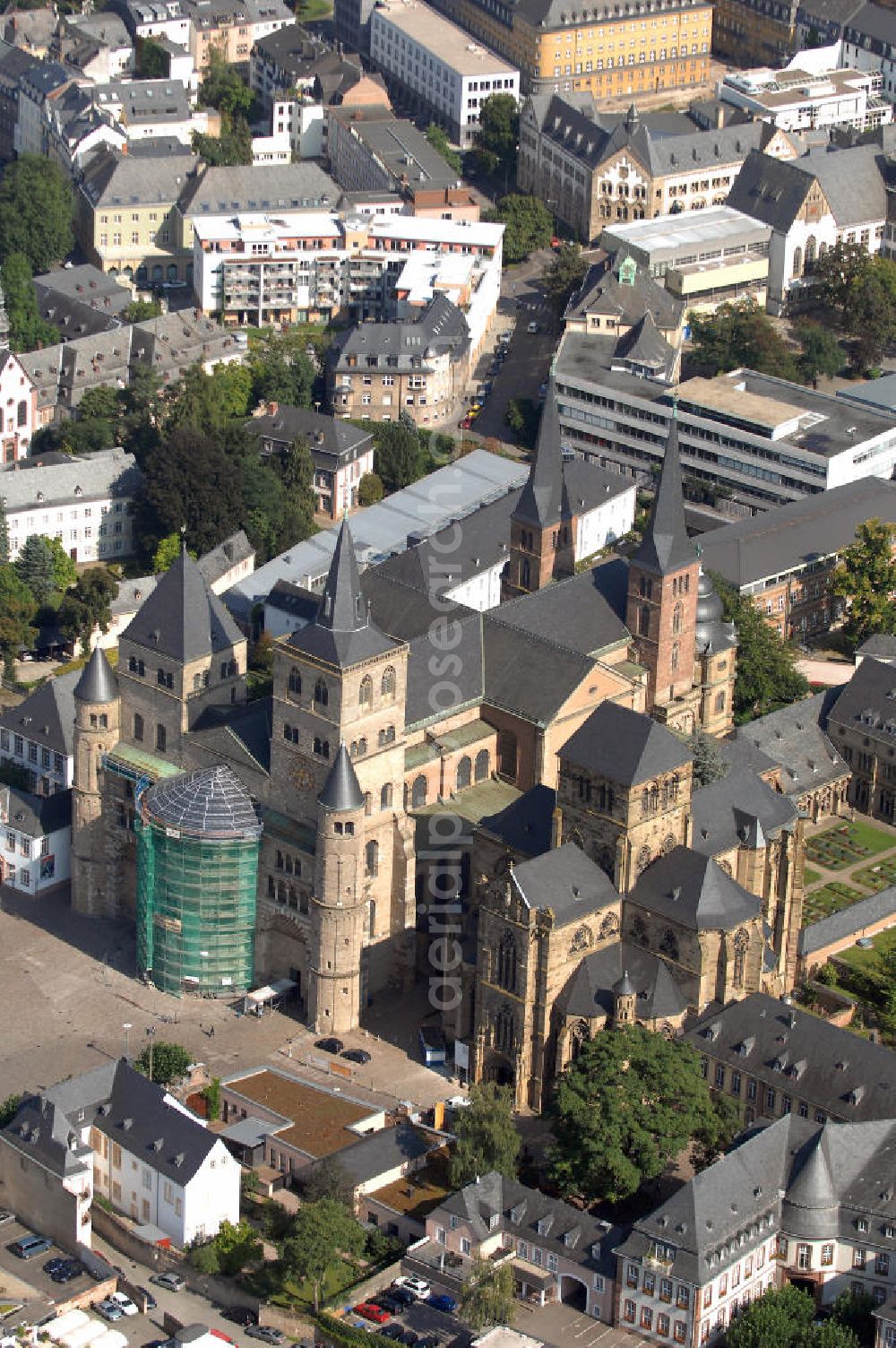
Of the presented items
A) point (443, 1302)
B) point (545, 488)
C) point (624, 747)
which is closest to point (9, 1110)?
point (443, 1302)

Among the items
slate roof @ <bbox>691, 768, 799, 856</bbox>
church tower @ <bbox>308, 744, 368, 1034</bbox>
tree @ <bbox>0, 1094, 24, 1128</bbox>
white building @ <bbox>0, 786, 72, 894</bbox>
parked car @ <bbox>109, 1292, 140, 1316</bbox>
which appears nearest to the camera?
parked car @ <bbox>109, 1292, 140, 1316</bbox>

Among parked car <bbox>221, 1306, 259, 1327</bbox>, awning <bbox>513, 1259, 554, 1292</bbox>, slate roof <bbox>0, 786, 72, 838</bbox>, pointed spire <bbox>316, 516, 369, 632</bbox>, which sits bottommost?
parked car <bbox>221, 1306, 259, 1327</bbox>

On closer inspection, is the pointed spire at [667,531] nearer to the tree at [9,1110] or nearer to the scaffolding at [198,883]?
the scaffolding at [198,883]

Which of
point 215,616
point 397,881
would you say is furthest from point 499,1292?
point 215,616

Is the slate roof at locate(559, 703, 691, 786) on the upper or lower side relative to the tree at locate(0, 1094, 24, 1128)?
upper

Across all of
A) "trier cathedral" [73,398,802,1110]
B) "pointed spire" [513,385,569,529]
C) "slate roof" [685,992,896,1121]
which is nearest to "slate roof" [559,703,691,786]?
"trier cathedral" [73,398,802,1110]

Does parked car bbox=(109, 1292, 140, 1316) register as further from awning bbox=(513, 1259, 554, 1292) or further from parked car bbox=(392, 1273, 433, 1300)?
awning bbox=(513, 1259, 554, 1292)

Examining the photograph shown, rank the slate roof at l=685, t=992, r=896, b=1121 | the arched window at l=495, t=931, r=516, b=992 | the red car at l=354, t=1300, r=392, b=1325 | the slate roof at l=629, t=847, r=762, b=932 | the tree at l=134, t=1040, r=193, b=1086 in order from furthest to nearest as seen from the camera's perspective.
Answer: the tree at l=134, t=1040, r=193, b=1086
the slate roof at l=629, t=847, r=762, b=932
the arched window at l=495, t=931, r=516, b=992
the slate roof at l=685, t=992, r=896, b=1121
the red car at l=354, t=1300, r=392, b=1325
